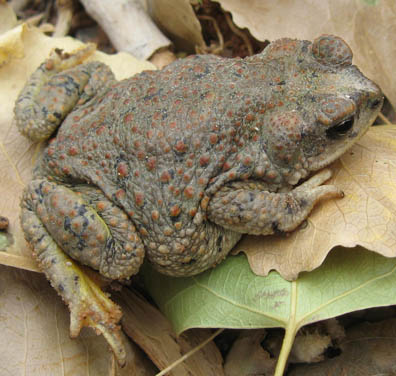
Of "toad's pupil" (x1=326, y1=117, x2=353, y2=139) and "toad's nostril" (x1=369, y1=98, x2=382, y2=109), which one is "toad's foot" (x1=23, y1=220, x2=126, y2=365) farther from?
"toad's nostril" (x1=369, y1=98, x2=382, y2=109)

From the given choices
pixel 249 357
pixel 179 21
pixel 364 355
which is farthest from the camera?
pixel 179 21

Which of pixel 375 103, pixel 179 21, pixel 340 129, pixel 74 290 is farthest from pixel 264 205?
pixel 179 21

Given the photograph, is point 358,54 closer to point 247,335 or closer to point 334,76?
point 334,76

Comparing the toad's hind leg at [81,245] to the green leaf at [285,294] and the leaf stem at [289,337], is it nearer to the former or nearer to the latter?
the green leaf at [285,294]

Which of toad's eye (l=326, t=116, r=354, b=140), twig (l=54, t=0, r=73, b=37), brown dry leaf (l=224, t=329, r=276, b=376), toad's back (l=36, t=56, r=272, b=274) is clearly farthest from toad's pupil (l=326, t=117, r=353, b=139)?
twig (l=54, t=0, r=73, b=37)

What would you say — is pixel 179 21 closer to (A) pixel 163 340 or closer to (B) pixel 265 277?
(B) pixel 265 277

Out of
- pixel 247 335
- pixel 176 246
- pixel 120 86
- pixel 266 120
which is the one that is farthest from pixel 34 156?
pixel 247 335

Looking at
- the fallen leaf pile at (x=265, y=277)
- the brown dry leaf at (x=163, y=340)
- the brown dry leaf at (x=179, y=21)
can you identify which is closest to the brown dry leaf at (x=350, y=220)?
the fallen leaf pile at (x=265, y=277)
